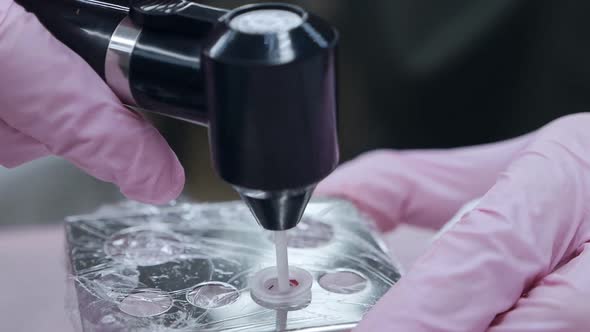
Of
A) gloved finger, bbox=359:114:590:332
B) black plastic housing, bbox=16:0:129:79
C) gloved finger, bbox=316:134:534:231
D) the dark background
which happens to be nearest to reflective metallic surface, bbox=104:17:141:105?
black plastic housing, bbox=16:0:129:79

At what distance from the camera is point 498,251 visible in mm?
676

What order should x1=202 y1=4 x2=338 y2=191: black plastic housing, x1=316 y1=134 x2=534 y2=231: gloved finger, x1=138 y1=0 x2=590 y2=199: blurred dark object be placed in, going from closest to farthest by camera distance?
x1=202 y1=4 x2=338 y2=191: black plastic housing → x1=316 y1=134 x2=534 y2=231: gloved finger → x1=138 y1=0 x2=590 y2=199: blurred dark object

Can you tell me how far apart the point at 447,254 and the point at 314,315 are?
5.6 inches

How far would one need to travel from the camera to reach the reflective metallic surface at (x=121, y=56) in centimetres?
67

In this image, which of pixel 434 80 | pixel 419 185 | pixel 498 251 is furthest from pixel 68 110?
pixel 434 80

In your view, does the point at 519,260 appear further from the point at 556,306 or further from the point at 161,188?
the point at 161,188

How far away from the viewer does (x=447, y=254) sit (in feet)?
2.23

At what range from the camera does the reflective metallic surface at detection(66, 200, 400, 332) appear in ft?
2.31

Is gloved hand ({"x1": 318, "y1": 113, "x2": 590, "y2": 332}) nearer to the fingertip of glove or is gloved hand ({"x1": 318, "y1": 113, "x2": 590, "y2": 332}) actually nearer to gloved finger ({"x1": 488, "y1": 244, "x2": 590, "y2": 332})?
gloved finger ({"x1": 488, "y1": 244, "x2": 590, "y2": 332})

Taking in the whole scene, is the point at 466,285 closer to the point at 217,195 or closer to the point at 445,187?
the point at 445,187

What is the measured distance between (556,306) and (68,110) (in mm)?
493

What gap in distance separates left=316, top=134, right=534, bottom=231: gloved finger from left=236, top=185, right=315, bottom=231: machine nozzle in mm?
375

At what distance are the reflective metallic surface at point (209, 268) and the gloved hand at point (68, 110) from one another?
0.37ft

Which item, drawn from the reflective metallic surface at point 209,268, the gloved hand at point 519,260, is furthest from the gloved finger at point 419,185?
the gloved hand at point 519,260
